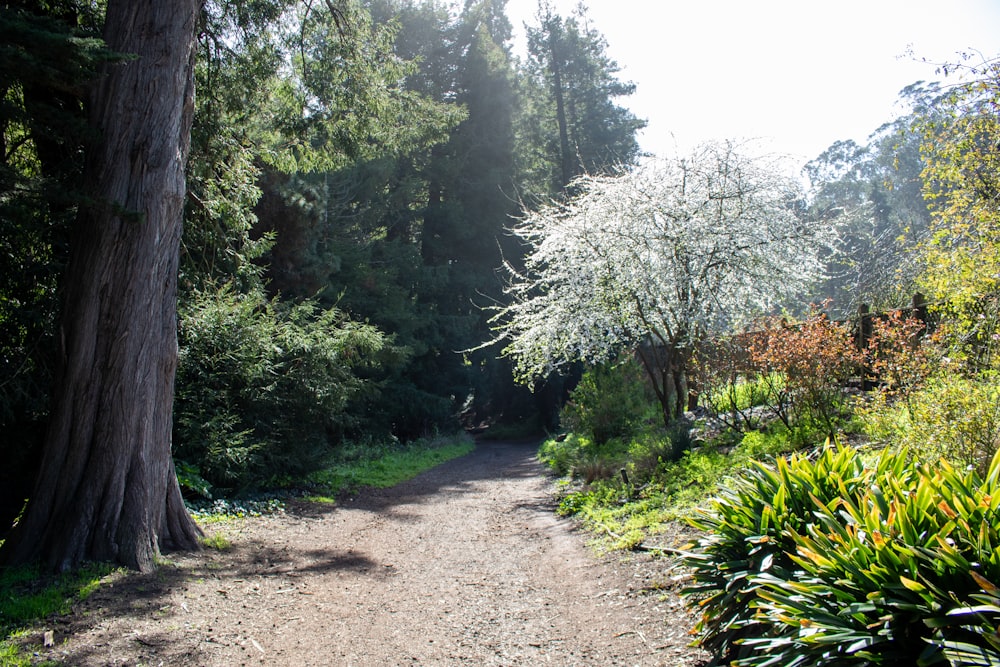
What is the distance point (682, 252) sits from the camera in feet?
37.3

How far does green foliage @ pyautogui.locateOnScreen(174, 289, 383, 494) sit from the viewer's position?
904 cm

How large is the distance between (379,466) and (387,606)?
1041 cm

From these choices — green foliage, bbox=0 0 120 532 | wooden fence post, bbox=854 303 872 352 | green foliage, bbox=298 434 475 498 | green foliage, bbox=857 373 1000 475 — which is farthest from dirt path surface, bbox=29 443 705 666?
wooden fence post, bbox=854 303 872 352

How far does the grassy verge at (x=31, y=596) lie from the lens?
12.6ft

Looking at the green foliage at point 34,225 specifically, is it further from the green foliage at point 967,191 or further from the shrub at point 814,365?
the green foliage at point 967,191

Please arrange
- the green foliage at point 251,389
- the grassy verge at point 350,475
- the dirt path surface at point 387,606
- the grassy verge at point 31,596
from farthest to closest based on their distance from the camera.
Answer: the green foliage at point 251,389
the grassy verge at point 350,475
the dirt path surface at point 387,606
the grassy verge at point 31,596

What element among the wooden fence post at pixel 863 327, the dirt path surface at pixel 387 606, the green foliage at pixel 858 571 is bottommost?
the dirt path surface at pixel 387 606

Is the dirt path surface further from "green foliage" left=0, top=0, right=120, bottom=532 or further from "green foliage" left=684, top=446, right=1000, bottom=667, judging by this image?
"green foliage" left=0, top=0, right=120, bottom=532

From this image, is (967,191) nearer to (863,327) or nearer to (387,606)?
(863,327)

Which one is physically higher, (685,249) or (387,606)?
(685,249)

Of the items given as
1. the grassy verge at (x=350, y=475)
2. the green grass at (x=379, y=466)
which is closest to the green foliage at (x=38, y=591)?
the grassy verge at (x=350, y=475)

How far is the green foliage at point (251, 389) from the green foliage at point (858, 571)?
22.7ft

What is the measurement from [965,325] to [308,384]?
31.4 ft

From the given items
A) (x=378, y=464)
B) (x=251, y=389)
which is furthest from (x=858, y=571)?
(x=378, y=464)
